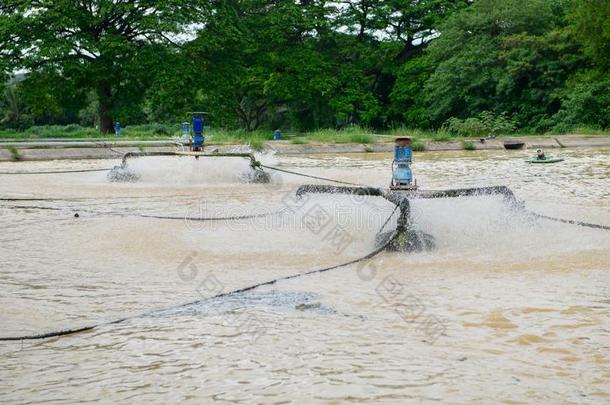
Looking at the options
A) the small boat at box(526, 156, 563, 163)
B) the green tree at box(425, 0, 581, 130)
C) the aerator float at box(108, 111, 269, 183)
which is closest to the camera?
the aerator float at box(108, 111, 269, 183)

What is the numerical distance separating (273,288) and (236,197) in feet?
20.3

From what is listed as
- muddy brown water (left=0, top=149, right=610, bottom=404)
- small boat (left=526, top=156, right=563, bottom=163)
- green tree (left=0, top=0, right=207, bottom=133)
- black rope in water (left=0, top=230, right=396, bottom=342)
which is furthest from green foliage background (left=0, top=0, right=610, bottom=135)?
black rope in water (left=0, top=230, right=396, bottom=342)

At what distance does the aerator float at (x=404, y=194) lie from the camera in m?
6.58

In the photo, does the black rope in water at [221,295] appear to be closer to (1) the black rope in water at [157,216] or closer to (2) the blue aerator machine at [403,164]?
(2) the blue aerator machine at [403,164]

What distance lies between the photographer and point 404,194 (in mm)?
7250

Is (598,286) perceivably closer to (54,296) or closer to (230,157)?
(54,296)

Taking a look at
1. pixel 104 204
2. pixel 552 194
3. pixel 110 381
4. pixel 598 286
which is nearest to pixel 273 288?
pixel 110 381

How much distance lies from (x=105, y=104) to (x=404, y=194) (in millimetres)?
26308

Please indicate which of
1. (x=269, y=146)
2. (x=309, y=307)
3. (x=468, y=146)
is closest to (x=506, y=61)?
(x=468, y=146)

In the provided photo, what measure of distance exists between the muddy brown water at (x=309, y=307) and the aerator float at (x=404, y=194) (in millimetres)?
159

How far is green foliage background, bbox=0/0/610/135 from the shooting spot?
1144 inches

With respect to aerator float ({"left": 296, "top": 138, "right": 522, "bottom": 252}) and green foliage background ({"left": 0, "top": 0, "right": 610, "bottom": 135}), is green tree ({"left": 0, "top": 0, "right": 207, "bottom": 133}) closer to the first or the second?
green foliage background ({"left": 0, "top": 0, "right": 610, "bottom": 135})

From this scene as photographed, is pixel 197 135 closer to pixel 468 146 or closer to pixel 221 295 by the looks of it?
pixel 221 295

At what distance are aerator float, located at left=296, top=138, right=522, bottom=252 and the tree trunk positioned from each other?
2450 centimetres
